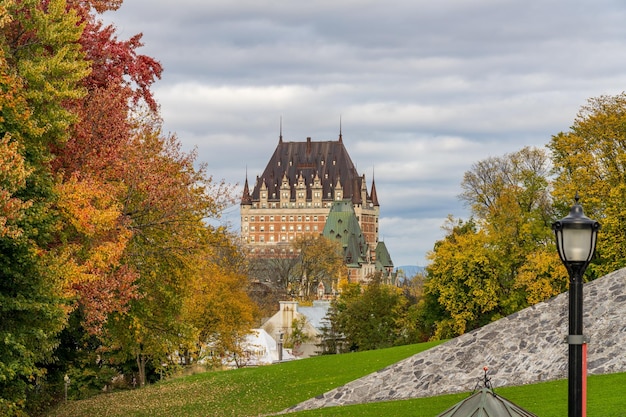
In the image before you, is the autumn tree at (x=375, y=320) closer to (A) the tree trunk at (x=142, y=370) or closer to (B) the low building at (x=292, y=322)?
(B) the low building at (x=292, y=322)

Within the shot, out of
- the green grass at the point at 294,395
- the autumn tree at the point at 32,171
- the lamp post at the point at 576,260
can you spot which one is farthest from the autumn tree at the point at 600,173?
the lamp post at the point at 576,260

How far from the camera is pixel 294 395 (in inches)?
1304

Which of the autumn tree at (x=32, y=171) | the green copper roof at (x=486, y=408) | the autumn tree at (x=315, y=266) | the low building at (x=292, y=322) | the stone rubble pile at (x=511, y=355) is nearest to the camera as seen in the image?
the green copper roof at (x=486, y=408)

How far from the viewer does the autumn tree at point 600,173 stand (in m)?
47.1

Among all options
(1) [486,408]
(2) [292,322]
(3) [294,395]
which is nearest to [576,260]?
(1) [486,408]

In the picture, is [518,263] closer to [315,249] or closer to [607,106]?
[607,106]

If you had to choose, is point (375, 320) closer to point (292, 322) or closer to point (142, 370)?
point (142, 370)

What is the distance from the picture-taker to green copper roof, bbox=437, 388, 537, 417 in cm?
881

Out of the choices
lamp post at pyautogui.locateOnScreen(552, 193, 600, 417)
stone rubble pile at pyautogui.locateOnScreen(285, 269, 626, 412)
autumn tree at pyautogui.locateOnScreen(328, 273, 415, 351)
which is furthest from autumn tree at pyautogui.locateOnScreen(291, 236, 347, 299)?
lamp post at pyautogui.locateOnScreen(552, 193, 600, 417)

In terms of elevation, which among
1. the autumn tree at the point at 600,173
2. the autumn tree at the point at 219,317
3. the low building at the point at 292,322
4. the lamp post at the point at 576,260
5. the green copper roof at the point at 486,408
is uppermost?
the autumn tree at the point at 600,173

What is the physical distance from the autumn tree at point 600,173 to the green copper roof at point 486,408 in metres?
38.7

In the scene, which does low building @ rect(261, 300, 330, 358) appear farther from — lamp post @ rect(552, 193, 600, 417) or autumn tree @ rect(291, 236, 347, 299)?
lamp post @ rect(552, 193, 600, 417)

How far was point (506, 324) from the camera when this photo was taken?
31312 millimetres

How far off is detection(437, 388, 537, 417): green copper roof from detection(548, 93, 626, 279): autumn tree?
127 ft
